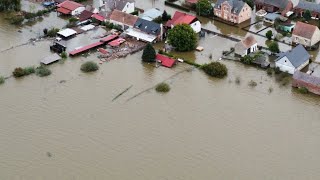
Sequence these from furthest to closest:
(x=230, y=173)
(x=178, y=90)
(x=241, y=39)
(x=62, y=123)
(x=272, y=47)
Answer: (x=241, y=39)
(x=272, y=47)
(x=178, y=90)
(x=62, y=123)
(x=230, y=173)

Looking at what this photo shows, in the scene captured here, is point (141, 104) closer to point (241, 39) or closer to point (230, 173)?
point (230, 173)

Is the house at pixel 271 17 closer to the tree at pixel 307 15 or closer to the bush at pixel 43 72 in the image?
the tree at pixel 307 15

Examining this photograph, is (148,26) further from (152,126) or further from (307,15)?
(307,15)

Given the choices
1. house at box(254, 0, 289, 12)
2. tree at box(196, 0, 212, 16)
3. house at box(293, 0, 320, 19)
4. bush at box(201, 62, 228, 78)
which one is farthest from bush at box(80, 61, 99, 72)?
house at box(293, 0, 320, 19)

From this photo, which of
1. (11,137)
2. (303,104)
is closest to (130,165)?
(11,137)

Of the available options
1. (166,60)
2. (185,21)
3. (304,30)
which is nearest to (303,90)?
(304,30)

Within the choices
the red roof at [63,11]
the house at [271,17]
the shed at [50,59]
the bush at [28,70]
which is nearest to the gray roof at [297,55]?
the house at [271,17]

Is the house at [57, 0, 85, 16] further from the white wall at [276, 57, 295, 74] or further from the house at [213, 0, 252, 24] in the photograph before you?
the white wall at [276, 57, 295, 74]
